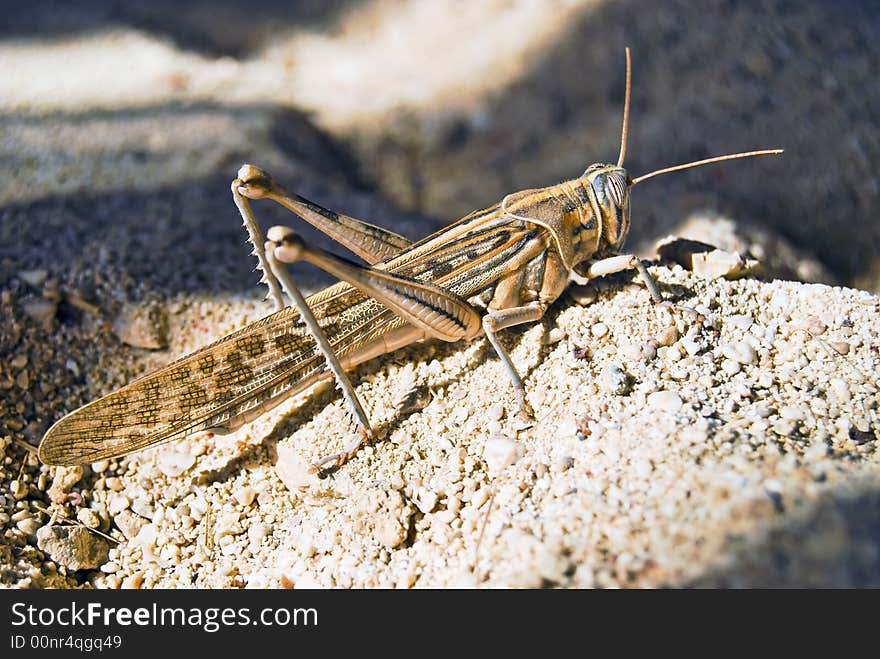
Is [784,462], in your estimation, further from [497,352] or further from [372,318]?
[372,318]

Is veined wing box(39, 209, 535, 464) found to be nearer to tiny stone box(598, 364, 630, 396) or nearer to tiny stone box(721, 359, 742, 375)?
tiny stone box(598, 364, 630, 396)

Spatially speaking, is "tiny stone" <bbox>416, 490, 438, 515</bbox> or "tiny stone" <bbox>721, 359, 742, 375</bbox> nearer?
"tiny stone" <bbox>416, 490, 438, 515</bbox>

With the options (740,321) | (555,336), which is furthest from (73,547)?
(740,321)

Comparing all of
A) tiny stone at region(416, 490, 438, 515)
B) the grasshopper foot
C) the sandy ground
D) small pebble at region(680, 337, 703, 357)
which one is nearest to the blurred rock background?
the sandy ground

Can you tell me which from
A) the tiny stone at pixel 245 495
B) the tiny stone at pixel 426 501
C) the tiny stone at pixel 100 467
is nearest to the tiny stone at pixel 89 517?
the tiny stone at pixel 100 467

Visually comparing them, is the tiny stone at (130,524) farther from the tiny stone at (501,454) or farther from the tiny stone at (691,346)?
the tiny stone at (691,346)

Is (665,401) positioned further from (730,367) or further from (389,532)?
(389,532)

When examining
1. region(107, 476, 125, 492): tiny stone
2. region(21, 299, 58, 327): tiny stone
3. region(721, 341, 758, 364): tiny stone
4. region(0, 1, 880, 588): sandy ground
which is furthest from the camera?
region(21, 299, 58, 327): tiny stone
